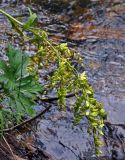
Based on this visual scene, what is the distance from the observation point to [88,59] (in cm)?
368

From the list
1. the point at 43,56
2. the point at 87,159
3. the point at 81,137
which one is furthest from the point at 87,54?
the point at 43,56

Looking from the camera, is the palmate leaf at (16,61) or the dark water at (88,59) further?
the dark water at (88,59)

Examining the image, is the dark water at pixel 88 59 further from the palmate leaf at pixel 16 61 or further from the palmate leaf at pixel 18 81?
the palmate leaf at pixel 16 61

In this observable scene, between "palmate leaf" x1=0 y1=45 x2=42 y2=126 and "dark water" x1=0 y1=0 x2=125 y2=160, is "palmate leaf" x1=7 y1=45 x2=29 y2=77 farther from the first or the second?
"dark water" x1=0 y1=0 x2=125 y2=160

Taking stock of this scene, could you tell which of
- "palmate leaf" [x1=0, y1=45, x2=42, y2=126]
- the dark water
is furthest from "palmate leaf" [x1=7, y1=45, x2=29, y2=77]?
the dark water

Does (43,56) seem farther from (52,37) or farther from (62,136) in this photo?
(52,37)

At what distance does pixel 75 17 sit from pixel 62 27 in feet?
1.04

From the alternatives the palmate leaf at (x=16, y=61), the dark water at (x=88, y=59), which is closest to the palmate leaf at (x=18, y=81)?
the palmate leaf at (x=16, y=61)

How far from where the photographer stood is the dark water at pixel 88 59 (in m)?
2.60

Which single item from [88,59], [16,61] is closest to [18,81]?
[16,61]

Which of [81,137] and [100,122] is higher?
[100,122]

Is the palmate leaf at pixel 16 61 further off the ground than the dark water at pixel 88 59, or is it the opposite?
the palmate leaf at pixel 16 61

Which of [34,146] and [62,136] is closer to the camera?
[34,146]

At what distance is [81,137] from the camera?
2691 mm
